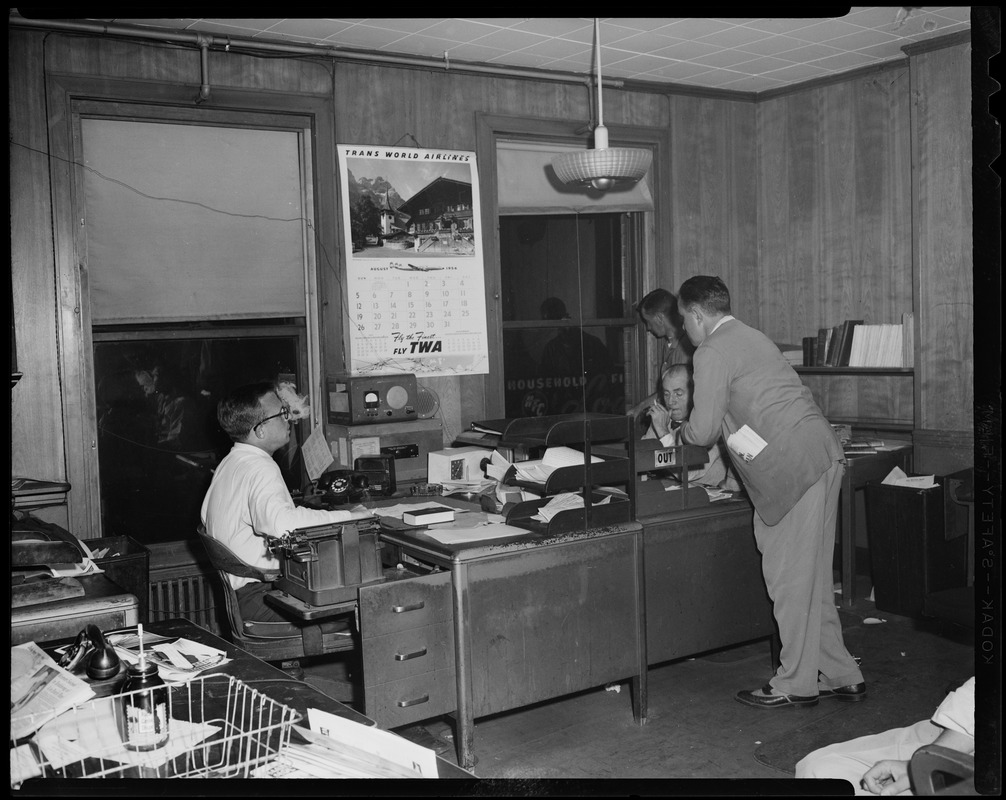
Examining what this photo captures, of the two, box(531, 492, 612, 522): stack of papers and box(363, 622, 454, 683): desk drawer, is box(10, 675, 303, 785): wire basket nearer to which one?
box(363, 622, 454, 683): desk drawer

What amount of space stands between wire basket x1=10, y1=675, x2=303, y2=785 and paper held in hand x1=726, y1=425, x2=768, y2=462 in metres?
2.34

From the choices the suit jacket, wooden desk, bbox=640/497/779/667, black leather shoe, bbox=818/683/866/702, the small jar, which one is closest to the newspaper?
the small jar

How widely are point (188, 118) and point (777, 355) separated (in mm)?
2886

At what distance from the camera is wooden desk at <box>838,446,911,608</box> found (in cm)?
499

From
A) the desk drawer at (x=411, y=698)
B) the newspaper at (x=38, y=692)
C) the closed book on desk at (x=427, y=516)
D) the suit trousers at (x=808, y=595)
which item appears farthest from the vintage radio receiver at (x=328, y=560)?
the suit trousers at (x=808, y=595)

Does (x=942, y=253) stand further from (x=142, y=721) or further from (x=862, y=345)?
(x=142, y=721)

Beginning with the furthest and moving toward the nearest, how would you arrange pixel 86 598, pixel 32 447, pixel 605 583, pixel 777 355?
1. pixel 32 447
2. pixel 777 355
3. pixel 605 583
4. pixel 86 598

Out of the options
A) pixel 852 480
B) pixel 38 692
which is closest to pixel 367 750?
pixel 38 692

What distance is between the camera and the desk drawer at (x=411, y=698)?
300cm

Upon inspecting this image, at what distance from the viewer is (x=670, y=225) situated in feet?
19.4

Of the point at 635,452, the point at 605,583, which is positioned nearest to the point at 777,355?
the point at 635,452

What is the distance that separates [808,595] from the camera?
144 inches

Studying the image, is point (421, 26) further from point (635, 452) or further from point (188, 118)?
point (635, 452)

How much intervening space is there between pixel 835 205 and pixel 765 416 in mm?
Result: 2689
